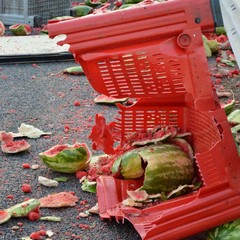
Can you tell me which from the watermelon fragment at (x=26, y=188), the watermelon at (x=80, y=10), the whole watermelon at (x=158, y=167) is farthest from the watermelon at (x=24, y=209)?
the watermelon at (x=80, y=10)

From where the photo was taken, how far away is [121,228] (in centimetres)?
350

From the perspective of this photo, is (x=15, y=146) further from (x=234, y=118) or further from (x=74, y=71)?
(x=74, y=71)

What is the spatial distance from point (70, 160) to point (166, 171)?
747 millimetres

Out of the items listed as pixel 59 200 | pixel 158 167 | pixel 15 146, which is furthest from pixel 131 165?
pixel 15 146

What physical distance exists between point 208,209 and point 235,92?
2.59 meters

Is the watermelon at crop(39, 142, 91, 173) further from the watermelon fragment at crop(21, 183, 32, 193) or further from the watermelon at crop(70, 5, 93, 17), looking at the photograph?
the watermelon at crop(70, 5, 93, 17)

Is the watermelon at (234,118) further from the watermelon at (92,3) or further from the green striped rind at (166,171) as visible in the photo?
the watermelon at (92,3)

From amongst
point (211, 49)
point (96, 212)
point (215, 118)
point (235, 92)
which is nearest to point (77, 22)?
point (215, 118)

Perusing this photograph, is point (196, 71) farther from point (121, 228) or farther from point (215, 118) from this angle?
point (121, 228)

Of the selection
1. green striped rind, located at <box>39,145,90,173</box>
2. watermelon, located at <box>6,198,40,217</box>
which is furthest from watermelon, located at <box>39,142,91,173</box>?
watermelon, located at <box>6,198,40,217</box>

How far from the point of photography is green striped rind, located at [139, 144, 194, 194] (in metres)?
3.55

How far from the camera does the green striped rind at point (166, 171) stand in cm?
355

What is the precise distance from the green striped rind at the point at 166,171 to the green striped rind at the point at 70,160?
0.57 meters

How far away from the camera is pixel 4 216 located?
3.58 metres
